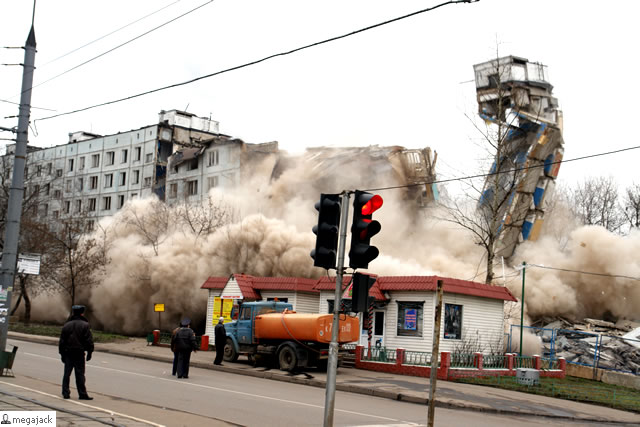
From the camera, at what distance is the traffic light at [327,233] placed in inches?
366

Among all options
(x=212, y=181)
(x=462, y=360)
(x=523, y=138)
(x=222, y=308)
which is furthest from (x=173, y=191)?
(x=462, y=360)

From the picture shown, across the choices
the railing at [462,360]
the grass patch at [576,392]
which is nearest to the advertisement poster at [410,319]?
the railing at [462,360]

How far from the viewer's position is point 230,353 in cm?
2461

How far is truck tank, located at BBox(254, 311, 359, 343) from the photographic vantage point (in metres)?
21.3

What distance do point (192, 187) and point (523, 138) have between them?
32473 millimetres

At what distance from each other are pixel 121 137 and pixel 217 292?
1614 inches

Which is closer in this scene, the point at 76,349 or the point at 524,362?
the point at 76,349

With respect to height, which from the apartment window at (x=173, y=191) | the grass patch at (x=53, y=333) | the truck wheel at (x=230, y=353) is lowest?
the grass patch at (x=53, y=333)

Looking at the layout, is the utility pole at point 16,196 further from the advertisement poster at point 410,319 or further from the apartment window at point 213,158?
the apartment window at point 213,158

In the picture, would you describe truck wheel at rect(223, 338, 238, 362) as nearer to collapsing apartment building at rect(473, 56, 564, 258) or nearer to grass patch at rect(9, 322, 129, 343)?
grass patch at rect(9, 322, 129, 343)

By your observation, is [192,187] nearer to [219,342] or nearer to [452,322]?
[219,342]

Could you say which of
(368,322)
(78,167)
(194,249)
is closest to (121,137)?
(78,167)

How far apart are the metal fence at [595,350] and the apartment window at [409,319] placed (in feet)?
18.5

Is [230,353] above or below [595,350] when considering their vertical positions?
below
